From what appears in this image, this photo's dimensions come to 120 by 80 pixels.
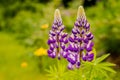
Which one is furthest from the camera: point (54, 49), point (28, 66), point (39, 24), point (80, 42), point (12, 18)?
point (12, 18)

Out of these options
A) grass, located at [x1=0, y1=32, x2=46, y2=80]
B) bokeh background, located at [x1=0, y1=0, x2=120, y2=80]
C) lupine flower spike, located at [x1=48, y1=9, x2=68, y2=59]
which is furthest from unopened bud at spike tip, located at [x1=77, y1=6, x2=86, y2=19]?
grass, located at [x1=0, y1=32, x2=46, y2=80]

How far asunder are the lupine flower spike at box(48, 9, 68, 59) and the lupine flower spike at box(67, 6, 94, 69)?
11.4 inches

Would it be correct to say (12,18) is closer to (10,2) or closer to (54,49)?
(10,2)

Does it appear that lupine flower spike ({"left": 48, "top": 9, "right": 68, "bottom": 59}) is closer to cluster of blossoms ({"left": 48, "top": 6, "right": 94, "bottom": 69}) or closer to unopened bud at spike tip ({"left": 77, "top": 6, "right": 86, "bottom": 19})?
cluster of blossoms ({"left": 48, "top": 6, "right": 94, "bottom": 69})

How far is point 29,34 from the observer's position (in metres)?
8.95

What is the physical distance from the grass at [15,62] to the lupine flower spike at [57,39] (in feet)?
8.87

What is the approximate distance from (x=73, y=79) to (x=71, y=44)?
324mm

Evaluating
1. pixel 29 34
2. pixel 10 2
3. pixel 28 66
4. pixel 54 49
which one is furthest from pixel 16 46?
pixel 54 49

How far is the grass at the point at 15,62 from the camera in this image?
24.4 feet

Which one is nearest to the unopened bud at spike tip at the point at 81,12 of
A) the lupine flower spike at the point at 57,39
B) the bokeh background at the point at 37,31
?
the lupine flower spike at the point at 57,39

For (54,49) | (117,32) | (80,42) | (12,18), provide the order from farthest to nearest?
1. (12,18)
2. (117,32)
3. (54,49)
4. (80,42)

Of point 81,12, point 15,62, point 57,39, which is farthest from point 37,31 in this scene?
point 81,12

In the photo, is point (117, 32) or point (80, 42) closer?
point (80, 42)

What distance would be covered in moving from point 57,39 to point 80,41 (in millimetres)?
480
